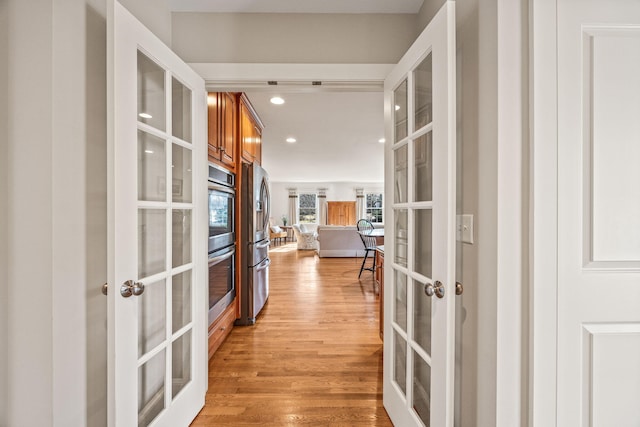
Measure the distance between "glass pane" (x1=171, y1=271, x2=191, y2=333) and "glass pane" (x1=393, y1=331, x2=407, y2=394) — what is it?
3.68 feet

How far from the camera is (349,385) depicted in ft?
5.89

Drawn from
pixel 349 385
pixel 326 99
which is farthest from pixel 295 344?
pixel 326 99

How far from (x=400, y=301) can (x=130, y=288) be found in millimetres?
1221

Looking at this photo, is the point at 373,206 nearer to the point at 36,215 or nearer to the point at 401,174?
the point at 401,174

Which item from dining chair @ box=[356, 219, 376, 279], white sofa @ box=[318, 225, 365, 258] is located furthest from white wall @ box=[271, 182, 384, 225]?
dining chair @ box=[356, 219, 376, 279]

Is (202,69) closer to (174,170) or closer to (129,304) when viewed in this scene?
(174,170)

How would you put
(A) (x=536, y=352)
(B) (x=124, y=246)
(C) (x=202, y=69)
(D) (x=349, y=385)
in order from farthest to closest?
1. (D) (x=349, y=385)
2. (C) (x=202, y=69)
3. (B) (x=124, y=246)
4. (A) (x=536, y=352)

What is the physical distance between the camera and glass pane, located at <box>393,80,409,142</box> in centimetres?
138

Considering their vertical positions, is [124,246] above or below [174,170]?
below

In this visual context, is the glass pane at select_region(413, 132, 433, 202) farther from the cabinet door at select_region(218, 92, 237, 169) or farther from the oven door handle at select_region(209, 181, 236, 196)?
the cabinet door at select_region(218, 92, 237, 169)

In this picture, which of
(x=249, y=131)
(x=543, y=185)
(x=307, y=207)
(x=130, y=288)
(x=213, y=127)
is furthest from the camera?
(x=307, y=207)

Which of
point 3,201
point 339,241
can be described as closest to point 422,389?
point 3,201

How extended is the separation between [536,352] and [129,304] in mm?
1459

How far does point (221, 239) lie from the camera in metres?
2.26
